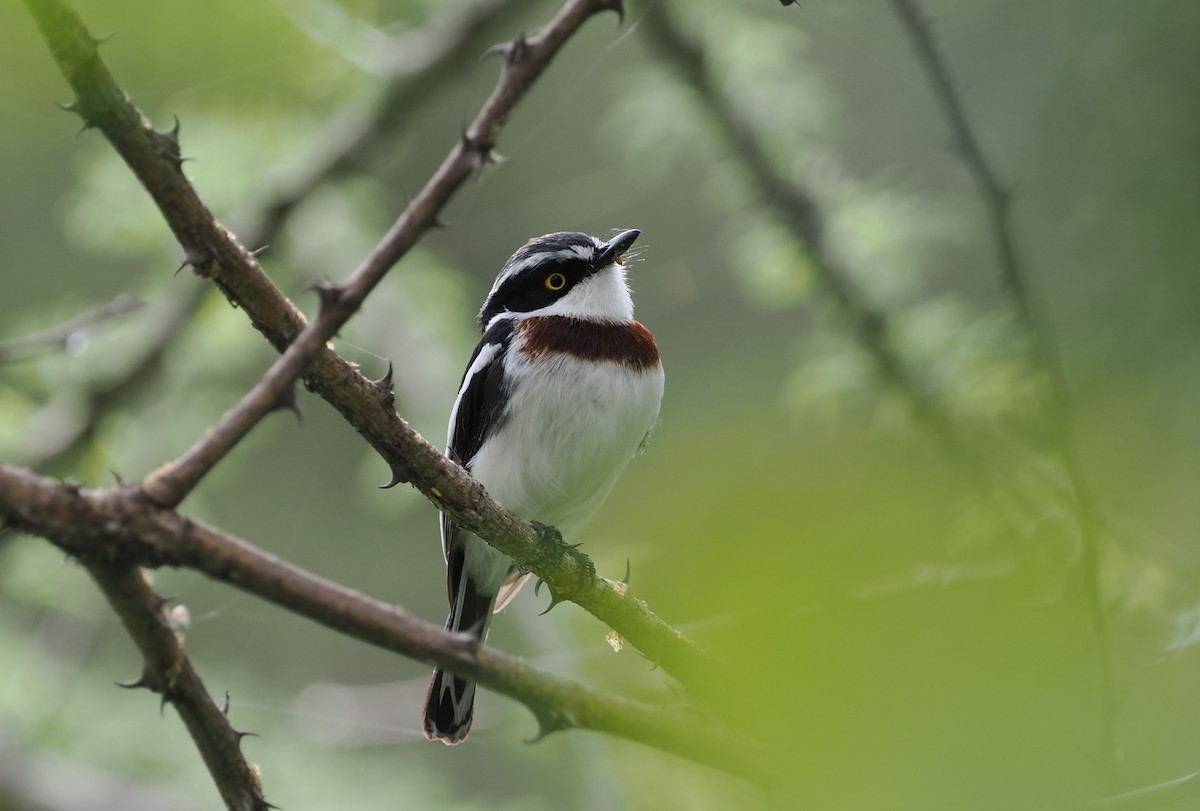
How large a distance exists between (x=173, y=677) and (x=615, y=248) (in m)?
2.95

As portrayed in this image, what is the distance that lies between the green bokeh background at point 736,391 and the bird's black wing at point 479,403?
630 millimetres

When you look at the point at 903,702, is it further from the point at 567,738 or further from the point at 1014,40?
the point at 567,738

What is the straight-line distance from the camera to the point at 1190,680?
45.1 inches

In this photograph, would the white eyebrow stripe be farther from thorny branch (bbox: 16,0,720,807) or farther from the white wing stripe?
thorny branch (bbox: 16,0,720,807)

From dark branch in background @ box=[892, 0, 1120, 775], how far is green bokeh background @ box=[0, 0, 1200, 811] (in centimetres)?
2

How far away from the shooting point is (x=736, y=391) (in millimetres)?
1369

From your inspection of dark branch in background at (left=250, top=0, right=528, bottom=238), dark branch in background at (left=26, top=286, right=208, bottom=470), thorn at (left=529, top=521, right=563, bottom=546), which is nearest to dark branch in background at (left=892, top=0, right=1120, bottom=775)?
thorn at (left=529, top=521, right=563, bottom=546)

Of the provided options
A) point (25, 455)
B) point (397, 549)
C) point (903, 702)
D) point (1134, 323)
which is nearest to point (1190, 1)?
point (1134, 323)

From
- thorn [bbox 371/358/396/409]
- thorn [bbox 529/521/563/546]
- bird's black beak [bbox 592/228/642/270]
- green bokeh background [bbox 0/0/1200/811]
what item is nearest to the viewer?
green bokeh background [bbox 0/0/1200/811]

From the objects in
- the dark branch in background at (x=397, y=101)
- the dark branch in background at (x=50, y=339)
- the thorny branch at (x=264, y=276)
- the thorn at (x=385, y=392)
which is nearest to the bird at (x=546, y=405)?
the dark branch in background at (x=397, y=101)

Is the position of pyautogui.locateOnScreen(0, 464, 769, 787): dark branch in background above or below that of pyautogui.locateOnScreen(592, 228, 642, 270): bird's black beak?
below

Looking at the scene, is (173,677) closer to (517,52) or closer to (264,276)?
(264,276)

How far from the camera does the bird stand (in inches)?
151

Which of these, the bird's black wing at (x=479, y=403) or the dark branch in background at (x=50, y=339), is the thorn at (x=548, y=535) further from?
the dark branch in background at (x=50, y=339)
